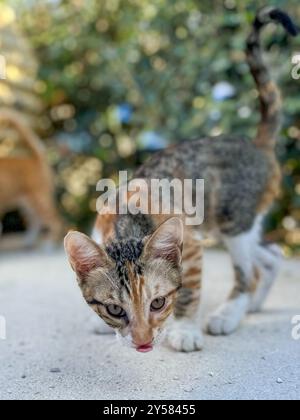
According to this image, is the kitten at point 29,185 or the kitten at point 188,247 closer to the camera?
the kitten at point 188,247

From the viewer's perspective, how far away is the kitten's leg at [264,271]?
9.97ft

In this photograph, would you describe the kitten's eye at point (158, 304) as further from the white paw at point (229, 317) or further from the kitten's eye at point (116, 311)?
the white paw at point (229, 317)

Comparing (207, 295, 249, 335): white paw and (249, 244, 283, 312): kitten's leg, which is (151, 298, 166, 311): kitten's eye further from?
(249, 244, 283, 312): kitten's leg

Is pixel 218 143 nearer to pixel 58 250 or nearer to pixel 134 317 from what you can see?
pixel 134 317

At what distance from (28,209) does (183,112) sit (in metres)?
1.60

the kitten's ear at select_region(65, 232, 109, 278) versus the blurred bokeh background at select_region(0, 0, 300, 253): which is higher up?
the blurred bokeh background at select_region(0, 0, 300, 253)

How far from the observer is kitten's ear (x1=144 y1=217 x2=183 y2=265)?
206cm

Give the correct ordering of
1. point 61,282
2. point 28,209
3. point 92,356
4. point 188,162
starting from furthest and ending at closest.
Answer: point 28,209 < point 61,282 < point 188,162 < point 92,356

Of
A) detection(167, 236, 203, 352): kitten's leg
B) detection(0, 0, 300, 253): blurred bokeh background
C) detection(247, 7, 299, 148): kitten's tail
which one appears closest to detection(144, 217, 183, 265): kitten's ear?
detection(167, 236, 203, 352): kitten's leg

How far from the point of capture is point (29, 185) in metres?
5.16

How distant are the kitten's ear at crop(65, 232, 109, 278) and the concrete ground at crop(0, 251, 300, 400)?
38 cm

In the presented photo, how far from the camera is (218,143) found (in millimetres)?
3004

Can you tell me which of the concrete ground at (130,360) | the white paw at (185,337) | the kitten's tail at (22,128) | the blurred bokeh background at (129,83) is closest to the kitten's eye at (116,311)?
the concrete ground at (130,360)
